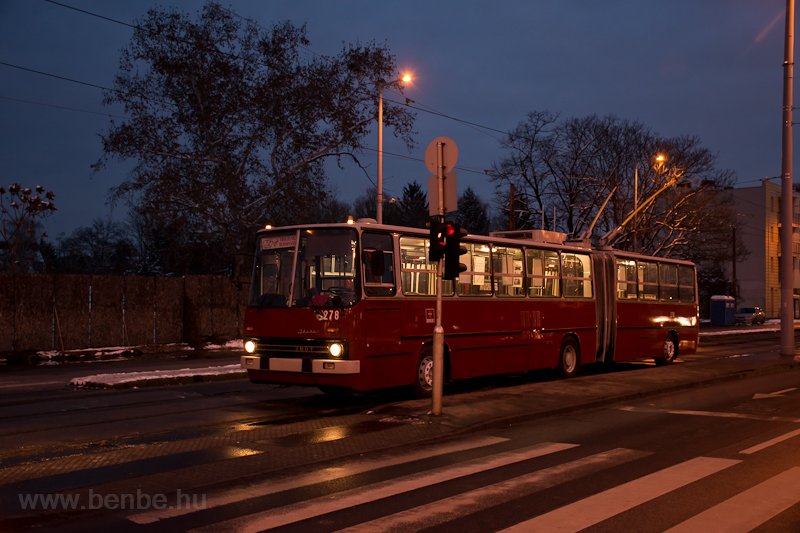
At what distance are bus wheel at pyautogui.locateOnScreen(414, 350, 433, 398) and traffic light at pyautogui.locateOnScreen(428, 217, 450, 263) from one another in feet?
9.84

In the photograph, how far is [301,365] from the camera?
12703 mm

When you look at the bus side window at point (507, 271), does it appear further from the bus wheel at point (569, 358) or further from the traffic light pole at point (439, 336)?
the traffic light pole at point (439, 336)

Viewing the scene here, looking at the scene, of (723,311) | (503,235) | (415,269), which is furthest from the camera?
(723,311)

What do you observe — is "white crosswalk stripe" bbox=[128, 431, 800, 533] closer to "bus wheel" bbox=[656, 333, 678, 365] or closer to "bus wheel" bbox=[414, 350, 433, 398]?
"bus wheel" bbox=[414, 350, 433, 398]

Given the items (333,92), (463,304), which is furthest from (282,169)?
(463,304)

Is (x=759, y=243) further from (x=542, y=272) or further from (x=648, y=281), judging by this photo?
(x=542, y=272)

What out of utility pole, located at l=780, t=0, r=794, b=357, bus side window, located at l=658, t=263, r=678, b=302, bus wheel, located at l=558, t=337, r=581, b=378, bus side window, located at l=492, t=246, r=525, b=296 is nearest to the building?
utility pole, located at l=780, t=0, r=794, b=357

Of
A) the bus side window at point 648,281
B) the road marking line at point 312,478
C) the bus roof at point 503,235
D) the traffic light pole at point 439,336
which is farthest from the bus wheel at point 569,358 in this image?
the road marking line at point 312,478

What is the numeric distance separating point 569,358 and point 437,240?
26.4ft

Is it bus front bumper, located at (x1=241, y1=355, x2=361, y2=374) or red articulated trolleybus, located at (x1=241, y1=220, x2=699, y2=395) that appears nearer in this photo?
bus front bumper, located at (x1=241, y1=355, x2=361, y2=374)

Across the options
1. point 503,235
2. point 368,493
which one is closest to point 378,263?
point 368,493

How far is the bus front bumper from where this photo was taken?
12398 millimetres

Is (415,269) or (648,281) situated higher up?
(415,269)

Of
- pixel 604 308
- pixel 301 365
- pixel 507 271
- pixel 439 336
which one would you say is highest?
pixel 507 271
